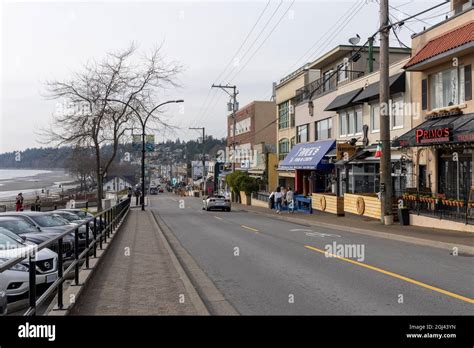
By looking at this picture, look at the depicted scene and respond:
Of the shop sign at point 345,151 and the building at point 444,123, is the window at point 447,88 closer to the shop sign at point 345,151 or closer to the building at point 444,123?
the building at point 444,123

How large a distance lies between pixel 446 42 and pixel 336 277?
14.7 m

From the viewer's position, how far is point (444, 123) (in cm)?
2108

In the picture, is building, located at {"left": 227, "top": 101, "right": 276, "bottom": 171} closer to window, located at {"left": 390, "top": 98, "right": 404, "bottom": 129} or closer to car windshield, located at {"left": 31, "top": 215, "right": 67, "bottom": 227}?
window, located at {"left": 390, "top": 98, "right": 404, "bottom": 129}

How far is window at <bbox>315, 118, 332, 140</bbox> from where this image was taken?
3594 centimetres

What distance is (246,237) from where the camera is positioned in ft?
62.3

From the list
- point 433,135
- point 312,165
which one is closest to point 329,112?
point 312,165

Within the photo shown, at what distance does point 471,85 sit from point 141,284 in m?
16.4

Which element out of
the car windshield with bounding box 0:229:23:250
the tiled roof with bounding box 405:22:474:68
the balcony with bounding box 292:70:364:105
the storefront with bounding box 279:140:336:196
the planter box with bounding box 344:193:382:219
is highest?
the balcony with bounding box 292:70:364:105

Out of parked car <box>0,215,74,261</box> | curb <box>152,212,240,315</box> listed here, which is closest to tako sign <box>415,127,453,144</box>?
curb <box>152,212,240,315</box>

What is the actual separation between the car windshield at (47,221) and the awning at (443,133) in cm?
1386

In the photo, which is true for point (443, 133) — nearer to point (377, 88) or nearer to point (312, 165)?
point (377, 88)

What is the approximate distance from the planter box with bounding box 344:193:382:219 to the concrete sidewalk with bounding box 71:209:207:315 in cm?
1393

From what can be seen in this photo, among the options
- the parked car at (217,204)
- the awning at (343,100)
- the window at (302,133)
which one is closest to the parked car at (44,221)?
the awning at (343,100)
